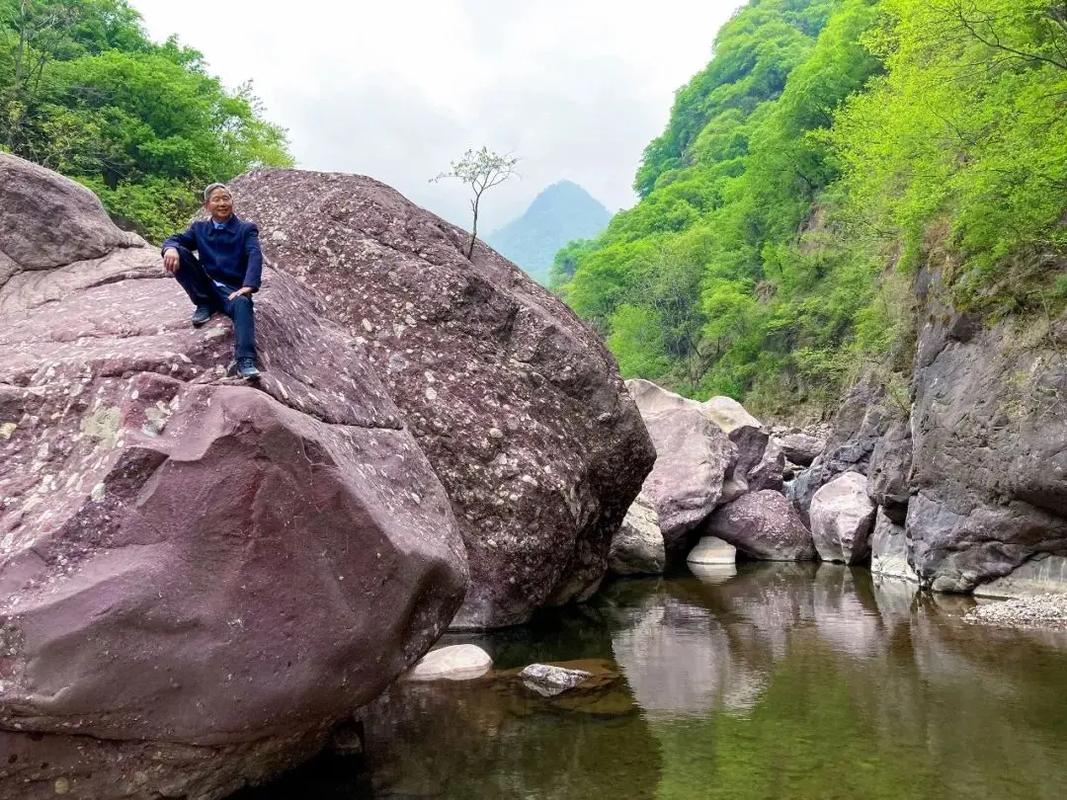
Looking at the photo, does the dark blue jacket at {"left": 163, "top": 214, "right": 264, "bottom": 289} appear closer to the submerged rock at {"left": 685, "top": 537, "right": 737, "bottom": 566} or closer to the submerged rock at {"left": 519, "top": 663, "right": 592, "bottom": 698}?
the submerged rock at {"left": 519, "top": 663, "right": 592, "bottom": 698}

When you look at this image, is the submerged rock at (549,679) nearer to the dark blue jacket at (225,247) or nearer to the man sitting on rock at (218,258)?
the man sitting on rock at (218,258)

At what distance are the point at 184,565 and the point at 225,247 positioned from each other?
2.72 meters

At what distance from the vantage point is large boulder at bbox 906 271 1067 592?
48.4 ft

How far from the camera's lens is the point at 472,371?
13062mm

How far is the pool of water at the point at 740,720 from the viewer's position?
729 cm

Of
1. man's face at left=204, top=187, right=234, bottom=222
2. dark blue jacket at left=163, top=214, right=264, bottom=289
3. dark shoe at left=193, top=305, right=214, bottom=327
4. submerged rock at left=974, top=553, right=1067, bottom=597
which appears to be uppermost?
man's face at left=204, top=187, right=234, bottom=222

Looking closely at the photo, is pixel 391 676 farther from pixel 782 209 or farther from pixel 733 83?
pixel 733 83

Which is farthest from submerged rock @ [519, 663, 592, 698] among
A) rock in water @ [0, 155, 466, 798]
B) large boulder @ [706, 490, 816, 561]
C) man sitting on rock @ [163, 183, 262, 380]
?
large boulder @ [706, 490, 816, 561]

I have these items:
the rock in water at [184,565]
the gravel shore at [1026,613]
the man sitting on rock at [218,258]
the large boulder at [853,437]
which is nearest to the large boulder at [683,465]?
the large boulder at [853,437]

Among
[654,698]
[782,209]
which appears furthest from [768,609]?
[782,209]

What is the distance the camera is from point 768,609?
51.3 feet

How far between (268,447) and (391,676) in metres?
2.32

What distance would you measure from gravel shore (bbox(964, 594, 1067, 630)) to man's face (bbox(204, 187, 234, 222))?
13104 millimetres

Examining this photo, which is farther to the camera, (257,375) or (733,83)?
(733,83)
